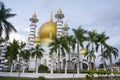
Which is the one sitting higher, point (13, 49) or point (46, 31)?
point (46, 31)

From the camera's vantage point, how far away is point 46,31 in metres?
73.0

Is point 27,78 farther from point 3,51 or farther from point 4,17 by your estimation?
point 4,17

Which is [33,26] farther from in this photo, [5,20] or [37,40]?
[5,20]

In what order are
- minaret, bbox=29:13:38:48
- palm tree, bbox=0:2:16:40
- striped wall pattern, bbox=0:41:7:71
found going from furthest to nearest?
minaret, bbox=29:13:38:48, striped wall pattern, bbox=0:41:7:71, palm tree, bbox=0:2:16:40

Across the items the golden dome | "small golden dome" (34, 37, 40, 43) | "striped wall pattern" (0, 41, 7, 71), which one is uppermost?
the golden dome

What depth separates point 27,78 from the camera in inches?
1642

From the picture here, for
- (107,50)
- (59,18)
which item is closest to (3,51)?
(107,50)

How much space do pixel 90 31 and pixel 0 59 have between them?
2363cm

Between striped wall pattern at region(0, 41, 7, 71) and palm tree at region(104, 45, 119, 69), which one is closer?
striped wall pattern at region(0, 41, 7, 71)

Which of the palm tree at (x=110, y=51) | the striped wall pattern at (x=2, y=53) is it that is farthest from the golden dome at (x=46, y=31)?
the striped wall pattern at (x=2, y=53)

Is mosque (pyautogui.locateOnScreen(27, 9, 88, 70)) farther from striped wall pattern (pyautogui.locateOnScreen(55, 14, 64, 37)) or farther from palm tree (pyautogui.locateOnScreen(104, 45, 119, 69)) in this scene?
palm tree (pyautogui.locateOnScreen(104, 45, 119, 69))

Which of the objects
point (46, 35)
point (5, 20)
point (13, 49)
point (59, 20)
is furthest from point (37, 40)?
point (5, 20)

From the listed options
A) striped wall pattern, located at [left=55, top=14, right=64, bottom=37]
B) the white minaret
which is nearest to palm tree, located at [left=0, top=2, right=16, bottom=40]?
the white minaret

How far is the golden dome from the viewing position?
72062 mm
